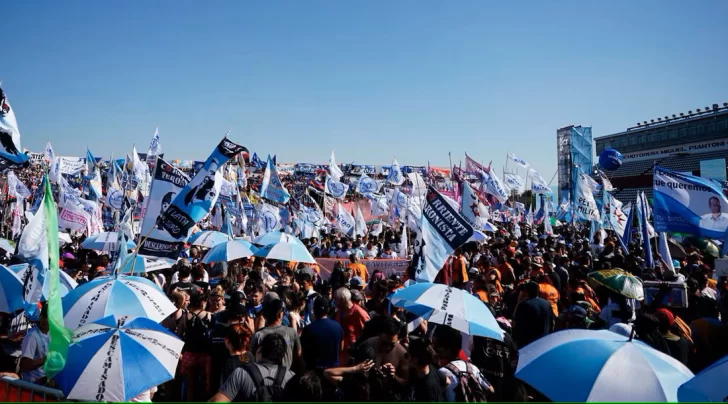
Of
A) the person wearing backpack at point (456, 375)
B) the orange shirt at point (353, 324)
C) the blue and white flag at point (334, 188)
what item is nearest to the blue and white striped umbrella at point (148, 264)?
the orange shirt at point (353, 324)

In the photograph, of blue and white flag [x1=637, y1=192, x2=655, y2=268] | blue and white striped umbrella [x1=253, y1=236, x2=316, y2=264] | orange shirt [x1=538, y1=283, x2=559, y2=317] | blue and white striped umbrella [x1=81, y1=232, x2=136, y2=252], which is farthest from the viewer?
blue and white striped umbrella [x1=81, y1=232, x2=136, y2=252]

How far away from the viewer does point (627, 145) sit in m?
69.1

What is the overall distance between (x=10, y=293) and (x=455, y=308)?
4.83 meters

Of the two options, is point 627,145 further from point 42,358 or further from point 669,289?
point 42,358

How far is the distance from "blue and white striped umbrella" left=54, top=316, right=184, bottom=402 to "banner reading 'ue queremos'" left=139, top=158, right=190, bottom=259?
295cm

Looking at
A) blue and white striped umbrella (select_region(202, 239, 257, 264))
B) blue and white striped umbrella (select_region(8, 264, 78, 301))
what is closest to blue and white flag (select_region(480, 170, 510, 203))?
blue and white striped umbrella (select_region(202, 239, 257, 264))

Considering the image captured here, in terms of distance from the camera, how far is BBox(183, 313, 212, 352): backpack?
5074 millimetres

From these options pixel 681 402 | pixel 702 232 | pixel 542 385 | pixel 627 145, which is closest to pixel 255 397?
pixel 542 385

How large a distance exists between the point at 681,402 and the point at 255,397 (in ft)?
8.85

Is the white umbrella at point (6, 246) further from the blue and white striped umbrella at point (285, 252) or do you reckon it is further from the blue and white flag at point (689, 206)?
the blue and white flag at point (689, 206)

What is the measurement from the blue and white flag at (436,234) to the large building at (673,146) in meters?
48.7

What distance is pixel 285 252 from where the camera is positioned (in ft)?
32.1

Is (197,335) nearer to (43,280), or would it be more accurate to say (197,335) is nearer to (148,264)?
(43,280)

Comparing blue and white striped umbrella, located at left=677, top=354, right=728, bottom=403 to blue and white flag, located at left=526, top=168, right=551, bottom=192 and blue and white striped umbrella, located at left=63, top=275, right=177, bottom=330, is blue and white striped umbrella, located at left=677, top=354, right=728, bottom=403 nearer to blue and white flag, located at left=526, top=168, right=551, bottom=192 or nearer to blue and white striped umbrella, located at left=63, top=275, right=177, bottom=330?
blue and white striped umbrella, located at left=63, top=275, right=177, bottom=330
